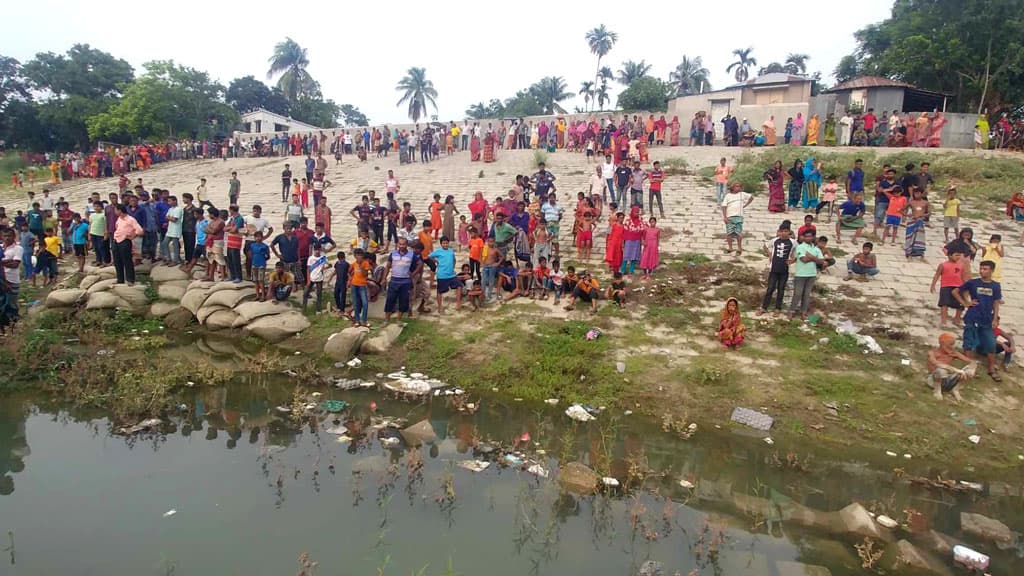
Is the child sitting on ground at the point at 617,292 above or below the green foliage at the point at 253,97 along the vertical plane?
below

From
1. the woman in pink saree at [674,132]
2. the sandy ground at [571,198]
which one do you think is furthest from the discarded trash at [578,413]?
the woman in pink saree at [674,132]

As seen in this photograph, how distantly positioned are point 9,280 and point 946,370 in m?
13.6

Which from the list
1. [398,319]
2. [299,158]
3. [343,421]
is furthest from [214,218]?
[299,158]

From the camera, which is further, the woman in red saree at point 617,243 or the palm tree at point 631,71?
the palm tree at point 631,71

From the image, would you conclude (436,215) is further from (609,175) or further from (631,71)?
(631,71)

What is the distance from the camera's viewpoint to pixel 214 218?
1148 cm

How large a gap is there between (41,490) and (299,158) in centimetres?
2397

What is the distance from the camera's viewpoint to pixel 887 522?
5.43 meters

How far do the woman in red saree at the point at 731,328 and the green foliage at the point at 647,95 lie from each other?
85.6 feet

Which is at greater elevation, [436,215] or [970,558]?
[436,215]

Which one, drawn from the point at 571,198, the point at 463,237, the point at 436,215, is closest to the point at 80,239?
the point at 436,215

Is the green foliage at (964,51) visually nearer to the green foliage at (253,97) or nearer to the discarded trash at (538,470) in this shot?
the discarded trash at (538,470)

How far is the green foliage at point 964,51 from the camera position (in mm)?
24422

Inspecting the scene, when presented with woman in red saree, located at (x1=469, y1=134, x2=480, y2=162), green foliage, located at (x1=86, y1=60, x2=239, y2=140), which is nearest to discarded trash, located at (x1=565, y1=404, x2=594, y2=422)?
woman in red saree, located at (x1=469, y1=134, x2=480, y2=162)
